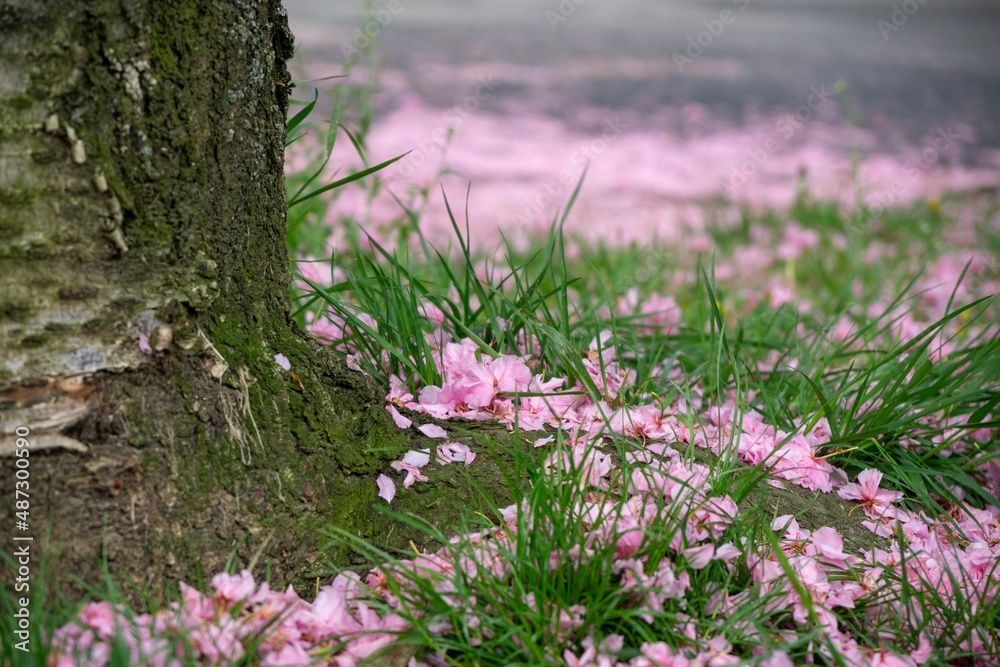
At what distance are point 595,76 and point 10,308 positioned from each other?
814 cm

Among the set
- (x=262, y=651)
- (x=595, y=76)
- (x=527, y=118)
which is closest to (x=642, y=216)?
(x=527, y=118)

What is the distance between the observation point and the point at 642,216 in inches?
230

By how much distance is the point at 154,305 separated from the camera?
124 cm

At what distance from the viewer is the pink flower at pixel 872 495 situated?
1.65m

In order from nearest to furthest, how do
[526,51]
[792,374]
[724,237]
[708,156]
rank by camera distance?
[792,374]
[724,237]
[708,156]
[526,51]

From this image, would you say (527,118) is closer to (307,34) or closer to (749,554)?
(307,34)
